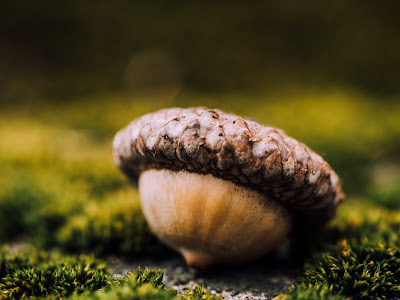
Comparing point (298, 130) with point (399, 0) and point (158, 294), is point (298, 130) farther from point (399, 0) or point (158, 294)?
Answer: point (399, 0)

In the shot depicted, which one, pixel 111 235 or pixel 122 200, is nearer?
pixel 111 235

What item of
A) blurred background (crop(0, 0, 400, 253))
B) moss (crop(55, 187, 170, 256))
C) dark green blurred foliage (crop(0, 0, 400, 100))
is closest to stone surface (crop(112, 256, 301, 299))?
moss (crop(55, 187, 170, 256))

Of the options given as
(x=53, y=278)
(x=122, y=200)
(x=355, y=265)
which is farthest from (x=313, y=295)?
(x=122, y=200)

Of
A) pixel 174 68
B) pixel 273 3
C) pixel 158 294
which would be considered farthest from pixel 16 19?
pixel 158 294

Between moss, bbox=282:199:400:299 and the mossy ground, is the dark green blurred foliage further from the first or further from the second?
moss, bbox=282:199:400:299

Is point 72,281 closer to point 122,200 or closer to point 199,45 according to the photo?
point 122,200

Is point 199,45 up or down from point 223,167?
up

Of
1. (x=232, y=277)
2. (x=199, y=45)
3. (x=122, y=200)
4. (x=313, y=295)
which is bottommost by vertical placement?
(x=232, y=277)

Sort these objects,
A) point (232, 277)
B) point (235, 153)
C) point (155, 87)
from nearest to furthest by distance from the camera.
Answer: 1. point (235, 153)
2. point (232, 277)
3. point (155, 87)

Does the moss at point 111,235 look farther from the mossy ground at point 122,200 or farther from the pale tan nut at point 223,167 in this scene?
the pale tan nut at point 223,167
